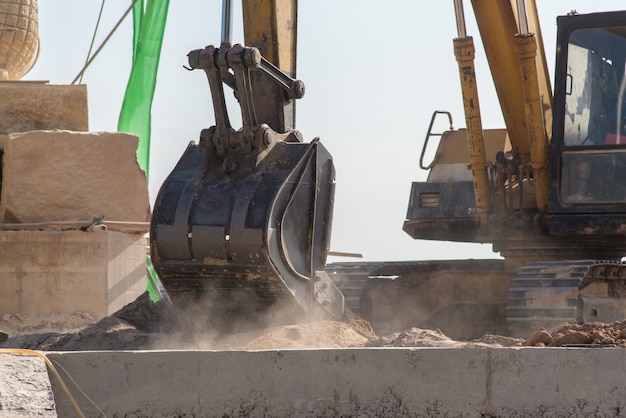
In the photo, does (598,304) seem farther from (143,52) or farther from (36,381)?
(143,52)

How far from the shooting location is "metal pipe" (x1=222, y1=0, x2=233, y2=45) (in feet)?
21.4

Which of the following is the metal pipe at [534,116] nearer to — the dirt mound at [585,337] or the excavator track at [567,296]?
the excavator track at [567,296]

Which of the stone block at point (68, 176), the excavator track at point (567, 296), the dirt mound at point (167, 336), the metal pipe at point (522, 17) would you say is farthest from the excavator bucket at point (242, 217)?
the metal pipe at point (522, 17)

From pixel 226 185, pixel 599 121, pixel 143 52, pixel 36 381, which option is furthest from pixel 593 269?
pixel 143 52

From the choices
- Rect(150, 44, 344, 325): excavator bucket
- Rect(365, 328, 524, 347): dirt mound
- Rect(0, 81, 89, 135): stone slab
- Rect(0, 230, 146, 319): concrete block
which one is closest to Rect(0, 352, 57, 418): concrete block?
Rect(150, 44, 344, 325): excavator bucket

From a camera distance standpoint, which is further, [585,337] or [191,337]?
[191,337]

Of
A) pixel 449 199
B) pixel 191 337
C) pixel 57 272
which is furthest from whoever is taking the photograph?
pixel 449 199

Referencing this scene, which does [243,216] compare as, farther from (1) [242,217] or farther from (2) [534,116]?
(2) [534,116]

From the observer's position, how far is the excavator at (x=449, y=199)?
6082mm

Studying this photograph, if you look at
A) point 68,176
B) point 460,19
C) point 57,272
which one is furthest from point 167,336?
point 460,19

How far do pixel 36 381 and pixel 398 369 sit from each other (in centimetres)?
147

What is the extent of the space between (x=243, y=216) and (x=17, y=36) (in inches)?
167

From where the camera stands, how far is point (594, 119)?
28.2 ft

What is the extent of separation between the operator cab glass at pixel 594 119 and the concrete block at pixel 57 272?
3605 millimetres
